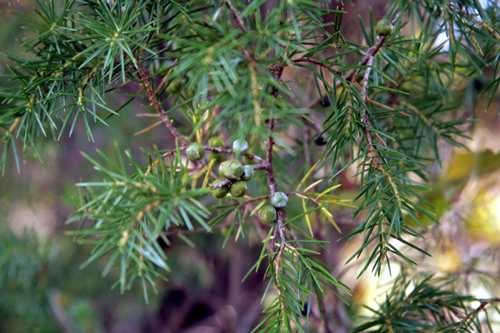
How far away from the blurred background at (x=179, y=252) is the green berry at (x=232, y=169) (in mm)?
321

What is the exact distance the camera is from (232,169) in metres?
0.25

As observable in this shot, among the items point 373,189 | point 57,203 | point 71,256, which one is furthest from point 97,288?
point 373,189


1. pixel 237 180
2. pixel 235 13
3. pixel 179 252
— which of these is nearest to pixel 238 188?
pixel 237 180

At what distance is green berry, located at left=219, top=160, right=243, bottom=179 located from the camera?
0.82ft

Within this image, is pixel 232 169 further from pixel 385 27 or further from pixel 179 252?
pixel 179 252

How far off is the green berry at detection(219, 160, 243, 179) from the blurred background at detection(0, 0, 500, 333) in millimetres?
321

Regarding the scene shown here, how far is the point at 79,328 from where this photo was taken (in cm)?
77

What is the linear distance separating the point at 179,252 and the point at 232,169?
0.76 m

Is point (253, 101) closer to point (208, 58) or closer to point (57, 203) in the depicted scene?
point (208, 58)

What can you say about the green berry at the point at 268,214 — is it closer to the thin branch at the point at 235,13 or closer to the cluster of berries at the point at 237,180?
the cluster of berries at the point at 237,180

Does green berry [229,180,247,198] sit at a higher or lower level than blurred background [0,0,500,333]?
higher

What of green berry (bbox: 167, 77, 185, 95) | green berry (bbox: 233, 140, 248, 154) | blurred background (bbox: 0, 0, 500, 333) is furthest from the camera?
blurred background (bbox: 0, 0, 500, 333)

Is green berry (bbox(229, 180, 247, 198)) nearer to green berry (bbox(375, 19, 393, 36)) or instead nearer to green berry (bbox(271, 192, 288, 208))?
green berry (bbox(271, 192, 288, 208))

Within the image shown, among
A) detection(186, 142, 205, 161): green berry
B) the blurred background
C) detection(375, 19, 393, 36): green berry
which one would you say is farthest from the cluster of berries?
the blurred background
